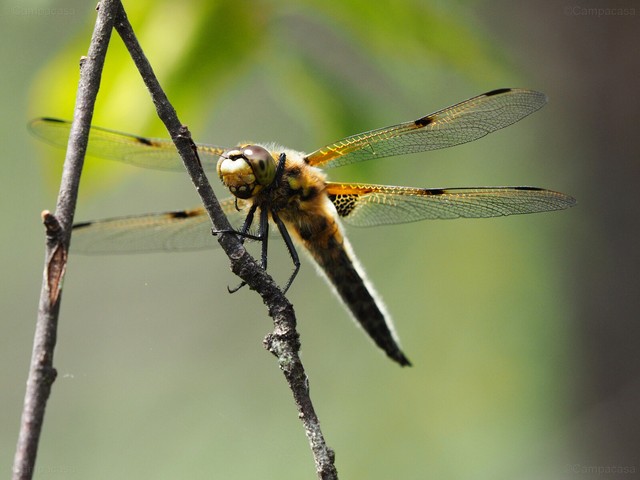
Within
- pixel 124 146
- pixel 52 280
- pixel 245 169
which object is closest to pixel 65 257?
pixel 52 280

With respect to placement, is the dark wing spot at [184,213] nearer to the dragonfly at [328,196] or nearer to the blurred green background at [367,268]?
the dragonfly at [328,196]

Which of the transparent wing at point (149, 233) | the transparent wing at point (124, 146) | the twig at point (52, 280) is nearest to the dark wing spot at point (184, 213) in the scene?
the transparent wing at point (149, 233)

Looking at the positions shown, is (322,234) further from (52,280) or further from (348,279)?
(52,280)

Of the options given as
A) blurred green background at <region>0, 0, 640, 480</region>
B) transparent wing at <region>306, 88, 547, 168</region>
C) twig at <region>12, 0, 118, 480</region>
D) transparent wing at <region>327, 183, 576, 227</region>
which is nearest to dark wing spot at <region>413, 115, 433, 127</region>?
transparent wing at <region>306, 88, 547, 168</region>

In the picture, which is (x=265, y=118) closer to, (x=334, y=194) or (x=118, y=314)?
(x=118, y=314)

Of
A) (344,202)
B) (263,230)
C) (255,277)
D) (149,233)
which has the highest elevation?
(149,233)

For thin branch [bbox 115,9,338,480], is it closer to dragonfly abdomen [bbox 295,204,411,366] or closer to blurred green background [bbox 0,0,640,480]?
blurred green background [bbox 0,0,640,480]
